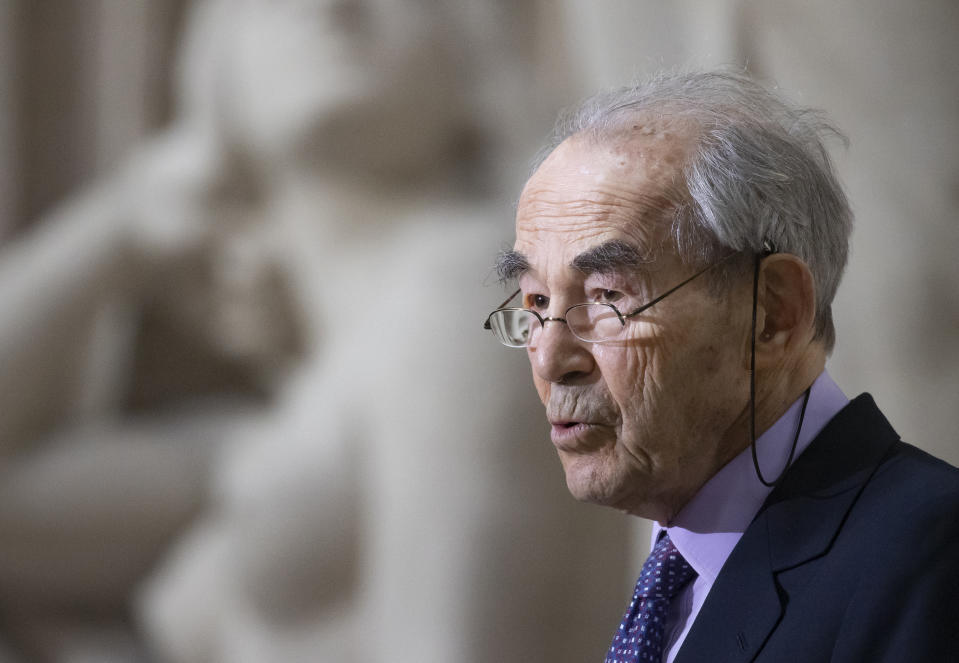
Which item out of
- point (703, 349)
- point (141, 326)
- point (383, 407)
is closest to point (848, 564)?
point (703, 349)

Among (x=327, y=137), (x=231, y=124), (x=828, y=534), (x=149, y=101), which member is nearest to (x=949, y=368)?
(x=828, y=534)

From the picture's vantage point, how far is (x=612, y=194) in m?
1.20

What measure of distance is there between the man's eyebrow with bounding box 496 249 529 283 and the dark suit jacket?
0.41m

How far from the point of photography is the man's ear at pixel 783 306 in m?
1.18

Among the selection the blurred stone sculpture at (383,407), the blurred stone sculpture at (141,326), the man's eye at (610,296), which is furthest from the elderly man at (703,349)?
the blurred stone sculpture at (141,326)

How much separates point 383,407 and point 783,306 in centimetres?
118

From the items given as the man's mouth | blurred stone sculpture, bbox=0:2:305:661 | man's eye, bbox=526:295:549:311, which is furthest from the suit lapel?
blurred stone sculpture, bbox=0:2:305:661

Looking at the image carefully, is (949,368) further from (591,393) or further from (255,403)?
(255,403)

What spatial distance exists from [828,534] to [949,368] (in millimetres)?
1260

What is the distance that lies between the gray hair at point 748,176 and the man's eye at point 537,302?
19 cm

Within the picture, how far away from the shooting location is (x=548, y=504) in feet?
7.12

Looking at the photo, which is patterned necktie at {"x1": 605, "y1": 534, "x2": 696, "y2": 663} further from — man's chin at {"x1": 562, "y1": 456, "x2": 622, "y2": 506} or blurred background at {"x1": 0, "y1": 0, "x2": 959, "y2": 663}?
blurred background at {"x1": 0, "y1": 0, "x2": 959, "y2": 663}

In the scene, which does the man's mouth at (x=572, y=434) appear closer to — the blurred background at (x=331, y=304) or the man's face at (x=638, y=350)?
the man's face at (x=638, y=350)

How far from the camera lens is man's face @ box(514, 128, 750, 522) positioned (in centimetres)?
118
